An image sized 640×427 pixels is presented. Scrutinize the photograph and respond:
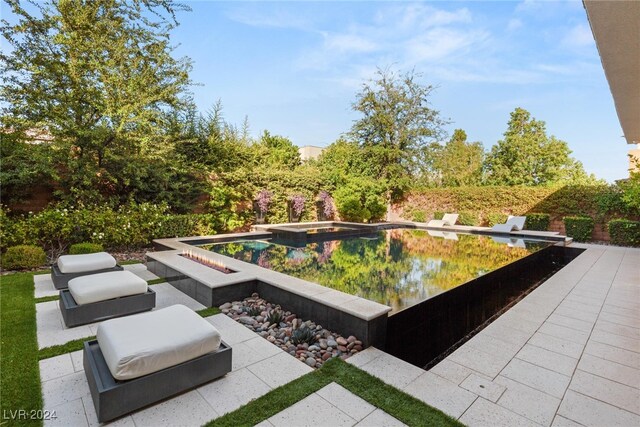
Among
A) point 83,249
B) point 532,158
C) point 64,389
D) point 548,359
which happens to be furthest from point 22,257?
point 532,158

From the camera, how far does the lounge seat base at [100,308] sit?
3.77m

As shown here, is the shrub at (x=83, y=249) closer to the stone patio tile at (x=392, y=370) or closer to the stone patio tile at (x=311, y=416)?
the stone patio tile at (x=311, y=416)

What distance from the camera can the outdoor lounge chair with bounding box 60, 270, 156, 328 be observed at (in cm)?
380

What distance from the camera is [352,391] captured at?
8.42 ft

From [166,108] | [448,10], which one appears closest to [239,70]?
[166,108]

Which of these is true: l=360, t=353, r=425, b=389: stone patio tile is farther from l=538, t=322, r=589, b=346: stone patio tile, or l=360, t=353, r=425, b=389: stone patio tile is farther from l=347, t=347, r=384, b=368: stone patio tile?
l=538, t=322, r=589, b=346: stone patio tile

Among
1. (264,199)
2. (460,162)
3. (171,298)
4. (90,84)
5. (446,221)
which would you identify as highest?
(460,162)

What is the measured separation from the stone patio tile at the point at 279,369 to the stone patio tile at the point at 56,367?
5.42 ft

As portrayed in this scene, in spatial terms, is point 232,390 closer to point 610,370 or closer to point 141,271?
point 610,370

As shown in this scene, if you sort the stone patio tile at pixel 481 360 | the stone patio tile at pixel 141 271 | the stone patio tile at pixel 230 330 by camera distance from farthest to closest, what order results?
the stone patio tile at pixel 141 271, the stone patio tile at pixel 230 330, the stone patio tile at pixel 481 360

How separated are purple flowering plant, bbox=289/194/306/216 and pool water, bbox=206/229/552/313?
3.30m

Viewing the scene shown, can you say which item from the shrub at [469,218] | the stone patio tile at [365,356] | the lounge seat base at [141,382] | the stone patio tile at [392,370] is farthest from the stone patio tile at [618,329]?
the shrub at [469,218]

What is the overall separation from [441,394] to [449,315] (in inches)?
85.9

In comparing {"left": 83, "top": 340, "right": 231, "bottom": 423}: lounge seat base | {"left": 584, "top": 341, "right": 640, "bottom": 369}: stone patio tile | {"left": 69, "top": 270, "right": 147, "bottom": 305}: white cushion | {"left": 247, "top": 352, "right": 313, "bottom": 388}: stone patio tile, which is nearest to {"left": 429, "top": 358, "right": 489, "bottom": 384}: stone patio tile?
{"left": 247, "top": 352, "right": 313, "bottom": 388}: stone patio tile
